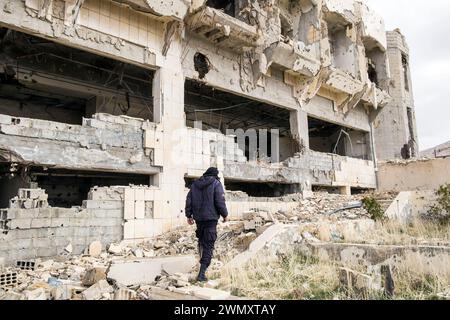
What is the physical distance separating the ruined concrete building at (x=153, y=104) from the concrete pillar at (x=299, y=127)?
0.06 metres

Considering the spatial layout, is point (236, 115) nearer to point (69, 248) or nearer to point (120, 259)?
point (69, 248)

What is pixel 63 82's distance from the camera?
38.2ft

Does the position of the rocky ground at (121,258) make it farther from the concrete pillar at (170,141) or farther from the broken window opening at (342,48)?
the broken window opening at (342,48)

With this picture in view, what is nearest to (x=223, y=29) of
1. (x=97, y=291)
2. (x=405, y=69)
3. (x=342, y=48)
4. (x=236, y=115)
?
(x=236, y=115)

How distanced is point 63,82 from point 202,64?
4.58 metres

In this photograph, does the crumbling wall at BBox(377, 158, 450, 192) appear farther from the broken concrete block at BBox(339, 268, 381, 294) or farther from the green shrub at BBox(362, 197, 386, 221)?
the broken concrete block at BBox(339, 268, 381, 294)

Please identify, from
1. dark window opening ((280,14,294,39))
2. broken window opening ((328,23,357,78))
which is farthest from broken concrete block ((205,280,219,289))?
broken window opening ((328,23,357,78))

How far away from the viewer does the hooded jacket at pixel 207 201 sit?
523 cm

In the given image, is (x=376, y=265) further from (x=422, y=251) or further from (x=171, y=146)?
(x=171, y=146)

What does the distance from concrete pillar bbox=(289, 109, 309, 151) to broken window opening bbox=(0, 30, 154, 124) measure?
6168 millimetres

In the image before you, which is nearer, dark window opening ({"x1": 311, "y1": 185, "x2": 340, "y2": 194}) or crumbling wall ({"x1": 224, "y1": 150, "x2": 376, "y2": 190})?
crumbling wall ({"x1": 224, "y1": 150, "x2": 376, "y2": 190})

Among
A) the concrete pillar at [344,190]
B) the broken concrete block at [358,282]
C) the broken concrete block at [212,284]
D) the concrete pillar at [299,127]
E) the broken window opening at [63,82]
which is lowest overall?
the broken concrete block at [212,284]

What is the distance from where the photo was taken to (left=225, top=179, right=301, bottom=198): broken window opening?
14.8m

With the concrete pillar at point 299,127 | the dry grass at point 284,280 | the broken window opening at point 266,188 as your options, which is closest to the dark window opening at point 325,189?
the broken window opening at point 266,188
